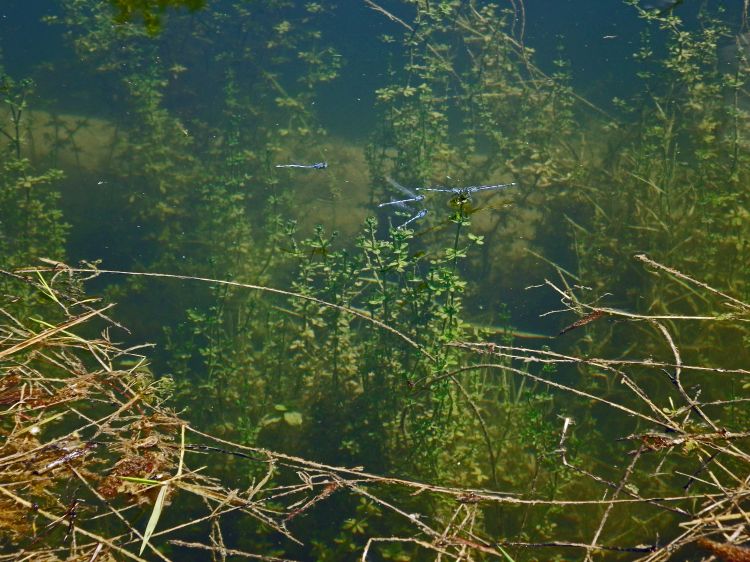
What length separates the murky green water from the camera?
336cm

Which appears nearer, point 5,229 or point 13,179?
point 5,229

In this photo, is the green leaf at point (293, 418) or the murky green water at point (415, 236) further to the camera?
the green leaf at point (293, 418)

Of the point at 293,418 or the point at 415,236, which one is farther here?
the point at 415,236

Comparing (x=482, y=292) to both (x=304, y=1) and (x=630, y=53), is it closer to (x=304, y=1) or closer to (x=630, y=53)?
(x=630, y=53)

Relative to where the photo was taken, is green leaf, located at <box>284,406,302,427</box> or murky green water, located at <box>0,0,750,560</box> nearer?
murky green water, located at <box>0,0,750,560</box>

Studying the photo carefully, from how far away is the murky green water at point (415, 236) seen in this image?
11.0ft

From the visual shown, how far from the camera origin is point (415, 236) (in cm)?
412

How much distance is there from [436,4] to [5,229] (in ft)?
17.0

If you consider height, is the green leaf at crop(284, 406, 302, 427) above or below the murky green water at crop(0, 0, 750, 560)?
below

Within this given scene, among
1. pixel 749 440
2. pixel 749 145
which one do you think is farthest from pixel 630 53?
pixel 749 440

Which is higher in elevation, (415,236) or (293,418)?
(415,236)

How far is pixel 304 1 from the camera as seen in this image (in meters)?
8.95

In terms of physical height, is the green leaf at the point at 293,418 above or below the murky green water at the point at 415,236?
below

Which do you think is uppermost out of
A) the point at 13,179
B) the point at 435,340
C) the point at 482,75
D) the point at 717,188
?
the point at 482,75
